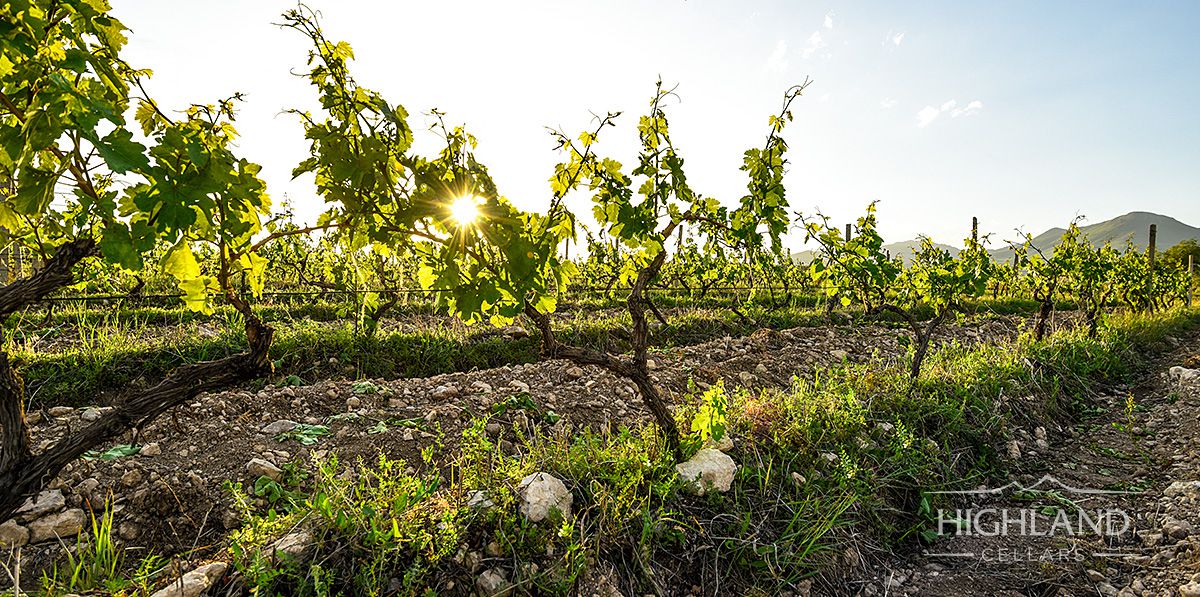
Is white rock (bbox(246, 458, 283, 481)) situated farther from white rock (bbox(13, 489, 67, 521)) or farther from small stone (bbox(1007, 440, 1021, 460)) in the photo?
small stone (bbox(1007, 440, 1021, 460))

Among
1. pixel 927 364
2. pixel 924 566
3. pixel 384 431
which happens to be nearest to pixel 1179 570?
pixel 924 566

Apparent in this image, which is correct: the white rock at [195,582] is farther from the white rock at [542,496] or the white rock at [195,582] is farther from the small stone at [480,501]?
the white rock at [542,496]

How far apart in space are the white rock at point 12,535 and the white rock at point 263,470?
0.84 metres

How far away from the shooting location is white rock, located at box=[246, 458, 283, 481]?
9.75 ft

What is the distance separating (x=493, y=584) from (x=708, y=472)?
124 cm

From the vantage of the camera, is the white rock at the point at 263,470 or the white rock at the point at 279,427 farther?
the white rock at the point at 279,427

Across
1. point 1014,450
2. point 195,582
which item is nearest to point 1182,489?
point 1014,450

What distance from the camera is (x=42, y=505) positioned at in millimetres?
2646

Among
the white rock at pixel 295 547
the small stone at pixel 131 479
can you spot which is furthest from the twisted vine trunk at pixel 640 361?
the small stone at pixel 131 479

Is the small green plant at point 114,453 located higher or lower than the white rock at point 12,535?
higher

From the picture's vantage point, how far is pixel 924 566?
2902 mm

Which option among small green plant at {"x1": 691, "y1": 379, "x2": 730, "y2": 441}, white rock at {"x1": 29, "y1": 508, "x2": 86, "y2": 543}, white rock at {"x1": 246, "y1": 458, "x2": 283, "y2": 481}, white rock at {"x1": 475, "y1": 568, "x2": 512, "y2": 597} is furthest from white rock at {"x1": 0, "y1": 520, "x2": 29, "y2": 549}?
small green plant at {"x1": 691, "y1": 379, "x2": 730, "y2": 441}

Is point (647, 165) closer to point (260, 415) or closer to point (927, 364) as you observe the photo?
point (260, 415)

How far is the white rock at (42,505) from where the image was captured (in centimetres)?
259
